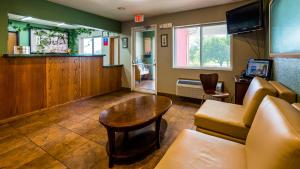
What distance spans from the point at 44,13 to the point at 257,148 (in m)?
4.37

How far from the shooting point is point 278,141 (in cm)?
81

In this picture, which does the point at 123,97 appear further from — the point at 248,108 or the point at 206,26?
the point at 248,108

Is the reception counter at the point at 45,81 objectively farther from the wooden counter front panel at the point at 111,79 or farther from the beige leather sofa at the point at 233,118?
the beige leather sofa at the point at 233,118

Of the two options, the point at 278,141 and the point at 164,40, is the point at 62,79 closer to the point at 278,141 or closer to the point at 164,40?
the point at 164,40

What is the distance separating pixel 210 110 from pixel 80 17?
13.1 feet

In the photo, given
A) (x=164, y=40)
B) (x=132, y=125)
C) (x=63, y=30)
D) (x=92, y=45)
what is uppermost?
(x=63, y=30)

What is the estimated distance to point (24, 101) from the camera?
11.0 ft

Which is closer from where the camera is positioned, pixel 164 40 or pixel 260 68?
pixel 260 68

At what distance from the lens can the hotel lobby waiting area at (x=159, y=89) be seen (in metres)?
1.36

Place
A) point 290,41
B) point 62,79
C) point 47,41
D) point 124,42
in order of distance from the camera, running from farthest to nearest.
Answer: point 47,41 → point 124,42 → point 62,79 → point 290,41

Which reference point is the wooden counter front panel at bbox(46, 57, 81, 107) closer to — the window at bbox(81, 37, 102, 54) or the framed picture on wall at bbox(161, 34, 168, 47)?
the framed picture on wall at bbox(161, 34, 168, 47)

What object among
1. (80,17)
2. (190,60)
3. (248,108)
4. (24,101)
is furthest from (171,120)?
(80,17)

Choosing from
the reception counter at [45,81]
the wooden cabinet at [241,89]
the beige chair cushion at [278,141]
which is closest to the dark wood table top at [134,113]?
the beige chair cushion at [278,141]

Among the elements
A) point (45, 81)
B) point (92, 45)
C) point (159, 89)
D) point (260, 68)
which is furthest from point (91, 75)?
point (260, 68)
